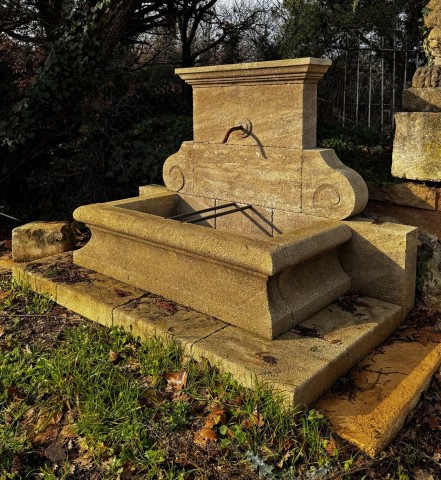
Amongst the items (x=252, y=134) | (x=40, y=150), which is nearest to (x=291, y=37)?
(x=40, y=150)

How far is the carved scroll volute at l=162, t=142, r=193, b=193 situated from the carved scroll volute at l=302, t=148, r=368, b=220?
1.28m

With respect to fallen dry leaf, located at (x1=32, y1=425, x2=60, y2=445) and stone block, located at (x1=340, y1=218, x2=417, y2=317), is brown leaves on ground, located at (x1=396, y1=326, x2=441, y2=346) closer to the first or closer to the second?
stone block, located at (x1=340, y1=218, x2=417, y2=317)

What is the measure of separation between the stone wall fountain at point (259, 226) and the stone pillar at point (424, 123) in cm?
68

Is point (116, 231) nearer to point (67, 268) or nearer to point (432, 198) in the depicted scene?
point (67, 268)

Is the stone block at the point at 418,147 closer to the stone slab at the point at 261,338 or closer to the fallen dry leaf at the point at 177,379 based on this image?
the stone slab at the point at 261,338

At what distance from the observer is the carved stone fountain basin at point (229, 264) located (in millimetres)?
2994

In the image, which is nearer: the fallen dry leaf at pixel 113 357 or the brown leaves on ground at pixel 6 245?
the fallen dry leaf at pixel 113 357

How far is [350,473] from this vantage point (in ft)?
7.06

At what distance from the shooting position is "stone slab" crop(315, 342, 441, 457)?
237cm

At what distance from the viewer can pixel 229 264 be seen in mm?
3059

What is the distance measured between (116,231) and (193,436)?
6.27ft

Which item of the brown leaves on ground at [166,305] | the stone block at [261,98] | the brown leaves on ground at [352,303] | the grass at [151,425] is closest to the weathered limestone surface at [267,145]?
the stone block at [261,98]

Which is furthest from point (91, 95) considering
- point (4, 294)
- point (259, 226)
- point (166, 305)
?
point (166, 305)

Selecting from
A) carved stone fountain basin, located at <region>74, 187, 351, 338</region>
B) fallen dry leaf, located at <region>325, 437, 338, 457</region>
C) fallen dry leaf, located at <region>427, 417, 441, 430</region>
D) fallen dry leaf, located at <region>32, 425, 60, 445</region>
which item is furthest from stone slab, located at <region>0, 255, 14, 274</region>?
fallen dry leaf, located at <region>427, 417, 441, 430</region>
